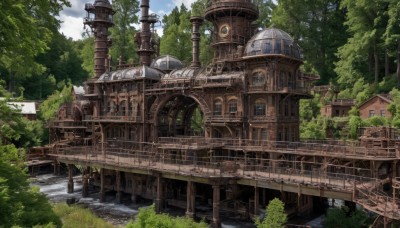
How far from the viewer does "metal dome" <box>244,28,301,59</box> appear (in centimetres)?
3312

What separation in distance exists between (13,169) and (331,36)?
61046mm

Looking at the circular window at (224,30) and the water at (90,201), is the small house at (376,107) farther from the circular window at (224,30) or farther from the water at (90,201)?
the water at (90,201)

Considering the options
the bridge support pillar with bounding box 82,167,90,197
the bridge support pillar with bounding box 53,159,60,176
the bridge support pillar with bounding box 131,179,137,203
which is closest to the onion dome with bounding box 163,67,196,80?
the bridge support pillar with bounding box 131,179,137,203

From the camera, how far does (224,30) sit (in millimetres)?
40156

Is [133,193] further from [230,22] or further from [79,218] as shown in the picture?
[230,22]

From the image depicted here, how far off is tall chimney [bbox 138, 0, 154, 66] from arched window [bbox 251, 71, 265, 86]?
65.7ft

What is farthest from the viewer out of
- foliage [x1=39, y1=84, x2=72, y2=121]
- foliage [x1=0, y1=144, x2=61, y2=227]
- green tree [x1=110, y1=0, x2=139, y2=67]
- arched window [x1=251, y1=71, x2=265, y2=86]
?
green tree [x1=110, y1=0, x2=139, y2=67]

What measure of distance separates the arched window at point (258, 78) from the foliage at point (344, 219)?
13.7 meters

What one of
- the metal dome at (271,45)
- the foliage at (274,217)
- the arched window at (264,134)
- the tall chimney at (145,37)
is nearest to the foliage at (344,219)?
the foliage at (274,217)

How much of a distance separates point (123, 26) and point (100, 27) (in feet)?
80.5

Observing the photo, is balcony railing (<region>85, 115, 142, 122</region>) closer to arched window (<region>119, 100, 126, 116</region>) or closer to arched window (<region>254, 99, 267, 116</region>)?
arched window (<region>119, 100, 126, 116</region>)

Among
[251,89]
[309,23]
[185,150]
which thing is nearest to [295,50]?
[251,89]

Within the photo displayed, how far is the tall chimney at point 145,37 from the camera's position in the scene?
49375 millimetres

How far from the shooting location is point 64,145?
167 feet
